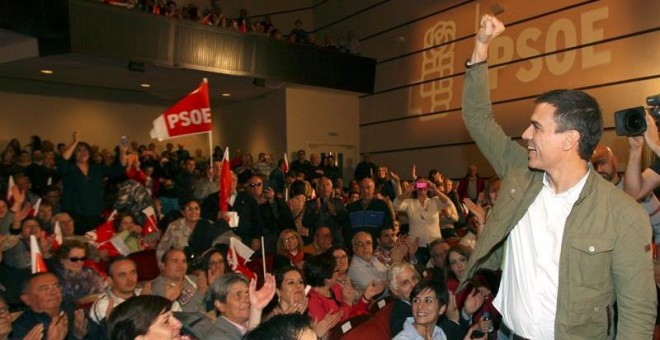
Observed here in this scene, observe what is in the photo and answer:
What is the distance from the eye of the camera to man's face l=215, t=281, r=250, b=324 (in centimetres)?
319

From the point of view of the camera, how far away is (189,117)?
21.1 feet

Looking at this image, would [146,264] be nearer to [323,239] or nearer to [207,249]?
[207,249]

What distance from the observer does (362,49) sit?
534 inches

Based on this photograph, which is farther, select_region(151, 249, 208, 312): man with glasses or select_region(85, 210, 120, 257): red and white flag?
select_region(85, 210, 120, 257): red and white flag

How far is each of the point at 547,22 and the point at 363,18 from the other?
4.91 metres

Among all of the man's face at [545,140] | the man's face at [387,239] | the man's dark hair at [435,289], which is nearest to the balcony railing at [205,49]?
the man's face at [387,239]

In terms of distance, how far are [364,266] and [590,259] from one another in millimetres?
3748

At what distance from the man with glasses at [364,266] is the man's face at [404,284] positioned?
4.10ft

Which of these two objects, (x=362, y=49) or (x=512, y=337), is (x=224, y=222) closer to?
(x=512, y=337)

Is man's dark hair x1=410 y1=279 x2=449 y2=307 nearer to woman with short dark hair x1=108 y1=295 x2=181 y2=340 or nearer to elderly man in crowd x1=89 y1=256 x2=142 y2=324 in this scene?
woman with short dark hair x1=108 y1=295 x2=181 y2=340

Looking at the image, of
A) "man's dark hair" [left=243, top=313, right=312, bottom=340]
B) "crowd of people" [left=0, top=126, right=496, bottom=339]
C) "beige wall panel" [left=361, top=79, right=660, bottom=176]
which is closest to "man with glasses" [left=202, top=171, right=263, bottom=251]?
"crowd of people" [left=0, top=126, right=496, bottom=339]

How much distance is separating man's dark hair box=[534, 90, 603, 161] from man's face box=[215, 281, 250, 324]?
207 centimetres

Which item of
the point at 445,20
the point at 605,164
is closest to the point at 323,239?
the point at 605,164

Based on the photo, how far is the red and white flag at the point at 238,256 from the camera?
5188mm
